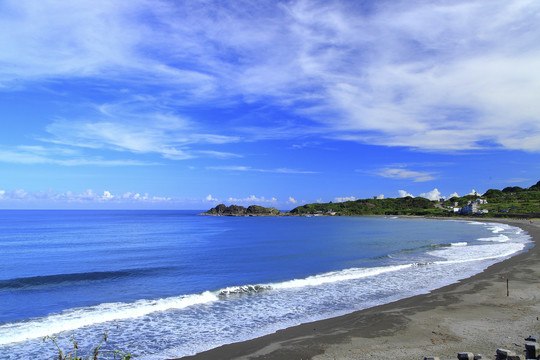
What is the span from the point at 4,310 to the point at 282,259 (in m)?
21.0

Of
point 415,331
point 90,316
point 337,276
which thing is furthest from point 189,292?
point 415,331

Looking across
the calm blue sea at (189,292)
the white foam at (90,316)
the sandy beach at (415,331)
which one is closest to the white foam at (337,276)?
the calm blue sea at (189,292)

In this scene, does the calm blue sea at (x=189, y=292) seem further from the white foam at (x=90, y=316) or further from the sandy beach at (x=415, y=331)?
the sandy beach at (x=415, y=331)

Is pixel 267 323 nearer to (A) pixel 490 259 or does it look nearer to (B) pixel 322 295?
(B) pixel 322 295

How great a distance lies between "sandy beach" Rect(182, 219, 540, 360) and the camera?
31.9 ft

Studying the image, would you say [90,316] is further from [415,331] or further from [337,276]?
[337,276]

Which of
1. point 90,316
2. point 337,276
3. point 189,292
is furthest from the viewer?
point 337,276

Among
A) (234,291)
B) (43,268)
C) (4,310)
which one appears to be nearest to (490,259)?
(234,291)

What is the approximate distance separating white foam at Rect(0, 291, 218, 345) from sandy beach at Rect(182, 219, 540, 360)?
6.12m

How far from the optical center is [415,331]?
11.5m

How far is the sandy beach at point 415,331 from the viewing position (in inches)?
383

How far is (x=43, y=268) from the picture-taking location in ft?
91.0

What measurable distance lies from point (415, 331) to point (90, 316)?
1318 centimetres

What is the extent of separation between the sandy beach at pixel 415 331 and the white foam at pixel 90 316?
6122 mm
